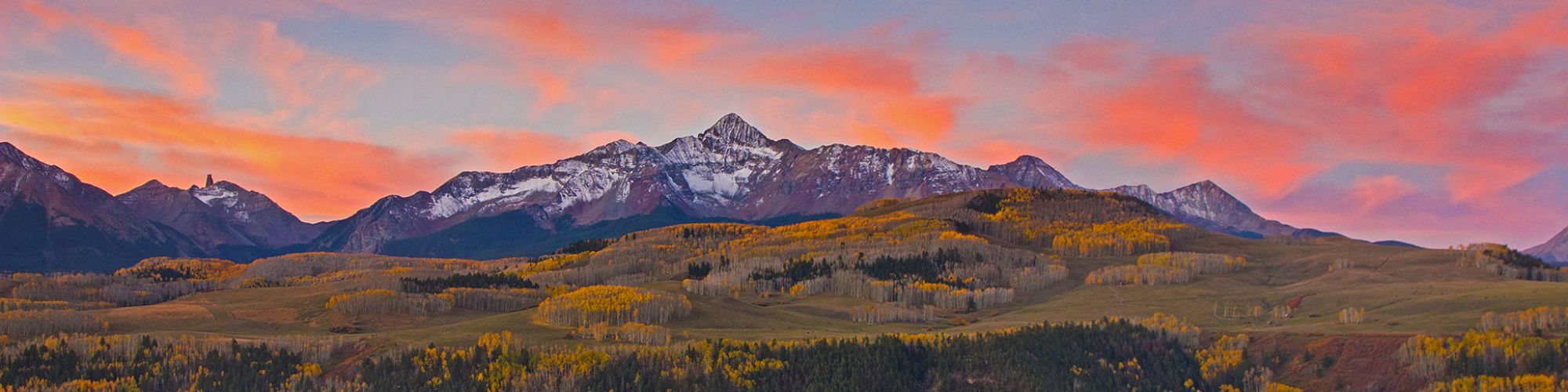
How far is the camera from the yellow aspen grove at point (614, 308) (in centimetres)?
8294

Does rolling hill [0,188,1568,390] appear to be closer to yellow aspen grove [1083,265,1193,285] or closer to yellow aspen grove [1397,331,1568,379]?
yellow aspen grove [1083,265,1193,285]

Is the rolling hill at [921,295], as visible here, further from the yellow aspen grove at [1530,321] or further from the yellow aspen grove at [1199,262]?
the yellow aspen grove at [1530,321]

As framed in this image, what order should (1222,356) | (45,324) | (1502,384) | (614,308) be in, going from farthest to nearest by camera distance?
(614,308) < (45,324) < (1222,356) < (1502,384)

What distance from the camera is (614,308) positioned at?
8394 centimetres

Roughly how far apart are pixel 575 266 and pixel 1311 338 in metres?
138

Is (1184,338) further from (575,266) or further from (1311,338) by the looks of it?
(575,266)

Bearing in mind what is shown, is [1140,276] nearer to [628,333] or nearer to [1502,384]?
[628,333]

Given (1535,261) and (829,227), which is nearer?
(1535,261)

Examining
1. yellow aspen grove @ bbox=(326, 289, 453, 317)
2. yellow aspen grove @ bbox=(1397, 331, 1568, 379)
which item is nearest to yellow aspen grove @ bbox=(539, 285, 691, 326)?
yellow aspen grove @ bbox=(326, 289, 453, 317)

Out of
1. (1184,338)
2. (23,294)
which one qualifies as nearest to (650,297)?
(1184,338)

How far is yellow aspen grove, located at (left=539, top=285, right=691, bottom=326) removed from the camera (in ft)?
272

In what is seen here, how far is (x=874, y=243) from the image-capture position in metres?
156

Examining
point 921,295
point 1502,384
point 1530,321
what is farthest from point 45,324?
point 1530,321

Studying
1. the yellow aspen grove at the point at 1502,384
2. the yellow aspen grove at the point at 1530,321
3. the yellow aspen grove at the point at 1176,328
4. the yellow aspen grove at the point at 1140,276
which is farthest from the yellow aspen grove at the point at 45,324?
the yellow aspen grove at the point at 1140,276
